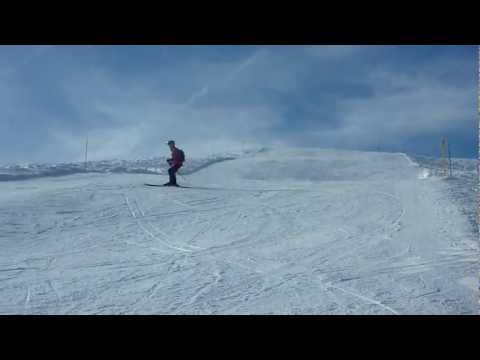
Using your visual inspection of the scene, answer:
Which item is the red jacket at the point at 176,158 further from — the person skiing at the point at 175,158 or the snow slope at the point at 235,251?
the snow slope at the point at 235,251

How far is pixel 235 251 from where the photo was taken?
7.07 m

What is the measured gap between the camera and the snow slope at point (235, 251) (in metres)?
4.89

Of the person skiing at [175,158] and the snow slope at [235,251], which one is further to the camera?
the person skiing at [175,158]

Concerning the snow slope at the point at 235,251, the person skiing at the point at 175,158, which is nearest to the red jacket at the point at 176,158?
the person skiing at the point at 175,158

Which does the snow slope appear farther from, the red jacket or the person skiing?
the red jacket

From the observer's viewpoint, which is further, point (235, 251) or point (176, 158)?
point (176, 158)

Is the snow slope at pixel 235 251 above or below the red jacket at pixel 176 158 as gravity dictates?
below

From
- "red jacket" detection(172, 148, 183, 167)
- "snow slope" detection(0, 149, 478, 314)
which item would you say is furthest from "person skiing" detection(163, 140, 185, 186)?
"snow slope" detection(0, 149, 478, 314)

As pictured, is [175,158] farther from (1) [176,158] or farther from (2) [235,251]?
(2) [235,251]

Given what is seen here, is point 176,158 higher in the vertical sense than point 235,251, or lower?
higher

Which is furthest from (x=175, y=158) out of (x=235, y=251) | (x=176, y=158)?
(x=235, y=251)
